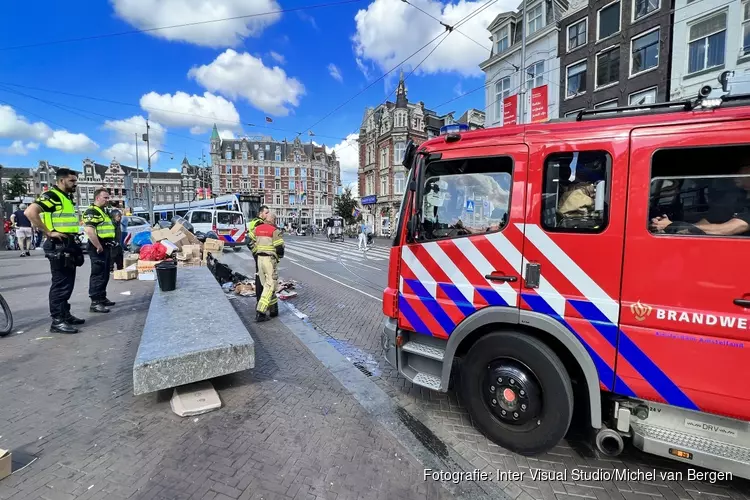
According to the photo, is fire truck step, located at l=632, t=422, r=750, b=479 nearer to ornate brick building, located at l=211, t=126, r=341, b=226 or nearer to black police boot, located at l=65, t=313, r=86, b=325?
black police boot, located at l=65, t=313, r=86, b=325

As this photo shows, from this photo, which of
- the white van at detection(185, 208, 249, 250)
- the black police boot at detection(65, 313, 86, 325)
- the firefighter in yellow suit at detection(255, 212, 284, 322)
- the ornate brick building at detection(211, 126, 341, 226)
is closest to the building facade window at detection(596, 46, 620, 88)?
the firefighter in yellow suit at detection(255, 212, 284, 322)

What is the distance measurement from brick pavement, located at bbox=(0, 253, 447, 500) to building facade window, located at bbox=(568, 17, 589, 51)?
2454 centimetres

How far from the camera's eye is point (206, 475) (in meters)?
2.49

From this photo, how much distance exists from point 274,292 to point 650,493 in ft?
18.8

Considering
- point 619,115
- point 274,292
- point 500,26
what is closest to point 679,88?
point 500,26

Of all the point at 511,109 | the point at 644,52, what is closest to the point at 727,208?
the point at 511,109

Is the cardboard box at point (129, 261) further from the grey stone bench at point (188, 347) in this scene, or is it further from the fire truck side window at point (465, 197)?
the fire truck side window at point (465, 197)

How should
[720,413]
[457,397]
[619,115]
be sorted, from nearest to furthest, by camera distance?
[720,413]
[619,115]
[457,397]

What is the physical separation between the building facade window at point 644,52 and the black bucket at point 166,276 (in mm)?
22523

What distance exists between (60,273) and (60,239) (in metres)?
0.51

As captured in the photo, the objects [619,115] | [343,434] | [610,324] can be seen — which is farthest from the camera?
[343,434]

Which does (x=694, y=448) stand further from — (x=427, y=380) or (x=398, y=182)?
(x=398, y=182)

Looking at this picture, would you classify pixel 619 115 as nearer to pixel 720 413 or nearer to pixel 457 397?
pixel 720 413

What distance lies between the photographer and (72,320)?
5.45 meters
